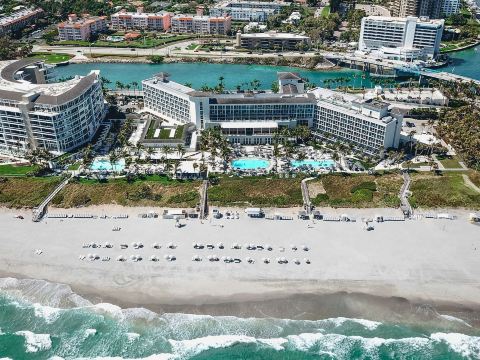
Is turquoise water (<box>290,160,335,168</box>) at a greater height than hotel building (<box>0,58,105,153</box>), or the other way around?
hotel building (<box>0,58,105,153</box>)

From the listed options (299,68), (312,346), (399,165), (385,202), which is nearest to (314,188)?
(385,202)

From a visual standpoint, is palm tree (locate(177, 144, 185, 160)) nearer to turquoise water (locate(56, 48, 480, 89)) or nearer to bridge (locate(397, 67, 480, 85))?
turquoise water (locate(56, 48, 480, 89))

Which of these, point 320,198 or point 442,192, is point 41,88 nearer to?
point 320,198

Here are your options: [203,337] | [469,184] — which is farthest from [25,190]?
[469,184]

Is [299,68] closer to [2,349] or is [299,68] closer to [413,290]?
[413,290]

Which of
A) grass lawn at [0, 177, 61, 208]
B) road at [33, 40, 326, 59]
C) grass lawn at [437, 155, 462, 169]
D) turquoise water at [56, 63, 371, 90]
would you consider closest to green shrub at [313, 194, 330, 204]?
grass lawn at [437, 155, 462, 169]

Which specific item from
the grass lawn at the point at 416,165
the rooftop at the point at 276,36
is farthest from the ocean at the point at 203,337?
the rooftop at the point at 276,36

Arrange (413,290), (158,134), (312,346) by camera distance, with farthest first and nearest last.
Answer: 1. (158,134)
2. (413,290)
3. (312,346)
